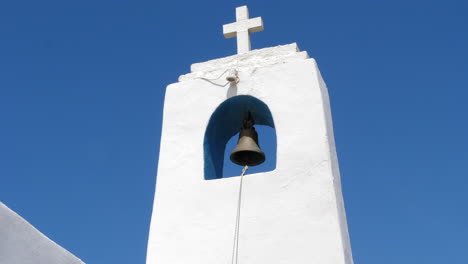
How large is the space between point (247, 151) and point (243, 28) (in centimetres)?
122

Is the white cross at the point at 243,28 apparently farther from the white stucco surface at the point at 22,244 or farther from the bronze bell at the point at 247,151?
the white stucco surface at the point at 22,244

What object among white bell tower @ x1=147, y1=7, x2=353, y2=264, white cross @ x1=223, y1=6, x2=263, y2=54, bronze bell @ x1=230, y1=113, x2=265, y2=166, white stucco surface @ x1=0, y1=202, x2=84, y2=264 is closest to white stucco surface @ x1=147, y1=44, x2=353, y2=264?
white bell tower @ x1=147, y1=7, x2=353, y2=264

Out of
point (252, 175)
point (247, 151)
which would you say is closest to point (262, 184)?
point (252, 175)

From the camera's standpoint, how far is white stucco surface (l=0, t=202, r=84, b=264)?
10.5ft

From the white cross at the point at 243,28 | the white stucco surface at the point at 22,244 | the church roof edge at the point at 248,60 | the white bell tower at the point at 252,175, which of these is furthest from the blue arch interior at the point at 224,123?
the white stucco surface at the point at 22,244

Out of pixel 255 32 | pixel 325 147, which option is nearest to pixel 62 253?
pixel 325 147

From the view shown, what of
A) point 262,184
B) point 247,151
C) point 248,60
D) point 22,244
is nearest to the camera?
point 22,244

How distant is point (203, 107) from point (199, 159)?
0.49m

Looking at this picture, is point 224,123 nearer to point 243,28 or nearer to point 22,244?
point 243,28

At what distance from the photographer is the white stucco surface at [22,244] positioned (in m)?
3.19

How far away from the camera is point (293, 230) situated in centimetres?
429

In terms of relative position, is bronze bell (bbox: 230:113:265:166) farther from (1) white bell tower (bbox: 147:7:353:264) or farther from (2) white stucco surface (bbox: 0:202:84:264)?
(2) white stucco surface (bbox: 0:202:84:264)

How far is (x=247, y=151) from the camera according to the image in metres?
4.93

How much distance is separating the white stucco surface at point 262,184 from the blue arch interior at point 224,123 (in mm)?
66
